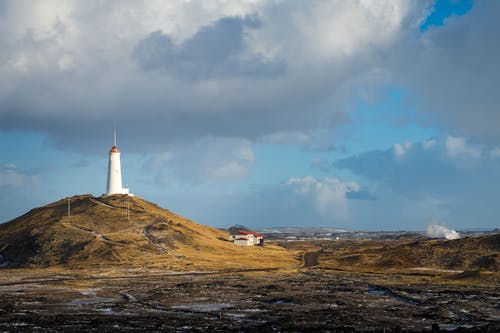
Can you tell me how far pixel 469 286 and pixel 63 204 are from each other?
118991 mm

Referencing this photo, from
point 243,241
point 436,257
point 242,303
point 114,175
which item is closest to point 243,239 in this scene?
point 243,241

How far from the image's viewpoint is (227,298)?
217ft

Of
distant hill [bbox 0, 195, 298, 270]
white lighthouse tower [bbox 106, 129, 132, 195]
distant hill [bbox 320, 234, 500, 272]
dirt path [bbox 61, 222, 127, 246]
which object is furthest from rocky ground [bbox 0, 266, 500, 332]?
white lighthouse tower [bbox 106, 129, 132, 195]

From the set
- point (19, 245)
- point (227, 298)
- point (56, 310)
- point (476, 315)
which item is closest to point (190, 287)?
point (227, 298)

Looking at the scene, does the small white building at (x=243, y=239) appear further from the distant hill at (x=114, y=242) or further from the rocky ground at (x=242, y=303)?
the rocky ground at (x=242, y=303)

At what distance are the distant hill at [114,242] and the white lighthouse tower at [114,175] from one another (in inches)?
112

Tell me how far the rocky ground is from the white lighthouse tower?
6345 cm

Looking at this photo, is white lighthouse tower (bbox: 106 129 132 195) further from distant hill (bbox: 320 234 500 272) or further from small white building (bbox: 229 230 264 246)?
distant hill (bbox: 320 234 500 272)

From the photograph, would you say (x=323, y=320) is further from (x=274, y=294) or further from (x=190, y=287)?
(x=190, y=287)

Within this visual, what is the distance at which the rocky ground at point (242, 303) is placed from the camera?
47.1 m

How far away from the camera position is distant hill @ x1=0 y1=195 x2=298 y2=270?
116188mm

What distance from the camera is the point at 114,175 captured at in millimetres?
163375

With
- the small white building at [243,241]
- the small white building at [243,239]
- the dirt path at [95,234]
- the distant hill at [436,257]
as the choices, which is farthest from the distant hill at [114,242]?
the small white building at [243,239]

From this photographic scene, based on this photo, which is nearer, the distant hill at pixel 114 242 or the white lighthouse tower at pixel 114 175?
the distant hill at pixel 114 242
